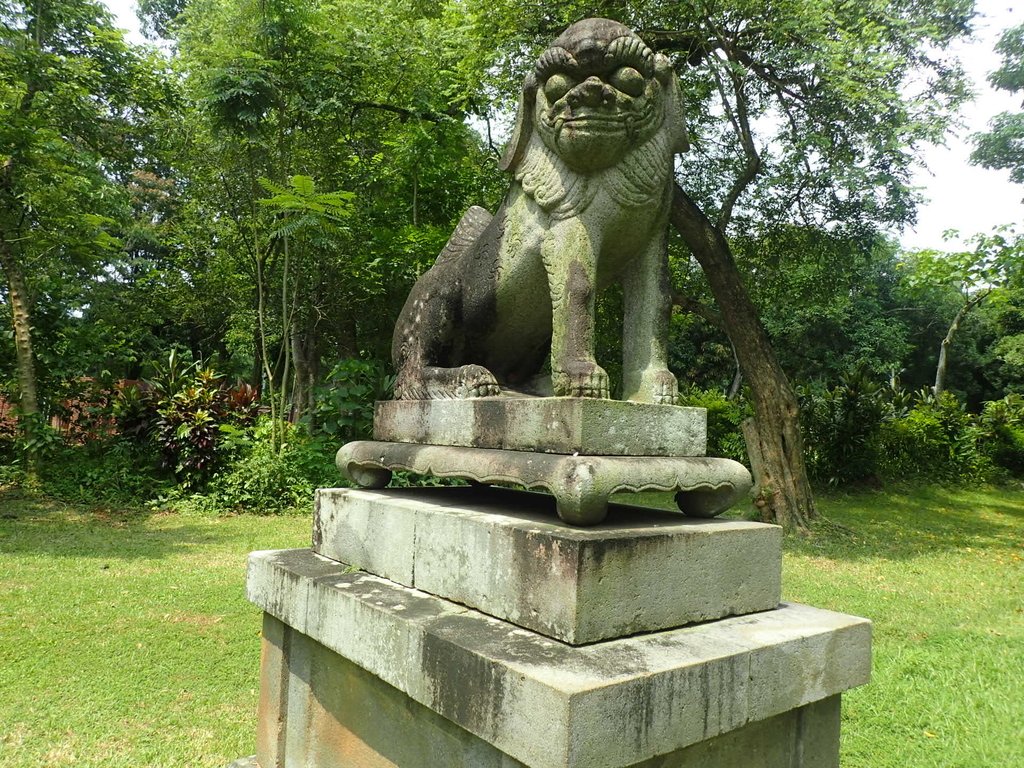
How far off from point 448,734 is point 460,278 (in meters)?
1.59

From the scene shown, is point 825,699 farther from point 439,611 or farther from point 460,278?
point 460,278

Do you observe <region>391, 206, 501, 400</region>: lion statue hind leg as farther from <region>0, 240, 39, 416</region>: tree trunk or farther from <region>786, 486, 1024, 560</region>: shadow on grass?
<region>0, 240, 39, 416</region>: tree trunk

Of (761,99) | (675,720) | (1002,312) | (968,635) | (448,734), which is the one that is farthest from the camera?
(1002,312)

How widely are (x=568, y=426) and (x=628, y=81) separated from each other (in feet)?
3.61

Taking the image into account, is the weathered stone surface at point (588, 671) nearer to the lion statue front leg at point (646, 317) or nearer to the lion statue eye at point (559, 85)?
the lion statue front leg at point (646, 317)

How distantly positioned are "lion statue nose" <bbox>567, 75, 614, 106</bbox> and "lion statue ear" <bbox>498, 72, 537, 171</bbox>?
25 cm

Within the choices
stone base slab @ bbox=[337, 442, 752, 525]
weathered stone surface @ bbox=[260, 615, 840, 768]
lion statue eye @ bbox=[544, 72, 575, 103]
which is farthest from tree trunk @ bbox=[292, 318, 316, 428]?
lion statue eye @ bbox=[544, 72, 575, 103]

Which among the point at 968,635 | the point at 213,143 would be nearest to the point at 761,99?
the point at 968,635

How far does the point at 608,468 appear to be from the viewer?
1900mm

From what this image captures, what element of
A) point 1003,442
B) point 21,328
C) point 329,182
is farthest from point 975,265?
point 21,328

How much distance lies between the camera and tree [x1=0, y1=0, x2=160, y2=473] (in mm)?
7930

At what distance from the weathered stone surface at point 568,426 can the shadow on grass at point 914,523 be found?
5.74 metres

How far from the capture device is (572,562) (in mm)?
1719

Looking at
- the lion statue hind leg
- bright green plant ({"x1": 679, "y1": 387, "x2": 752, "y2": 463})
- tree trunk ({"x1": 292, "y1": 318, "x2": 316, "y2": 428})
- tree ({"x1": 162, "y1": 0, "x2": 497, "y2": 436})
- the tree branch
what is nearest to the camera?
the lion statue hind leg
